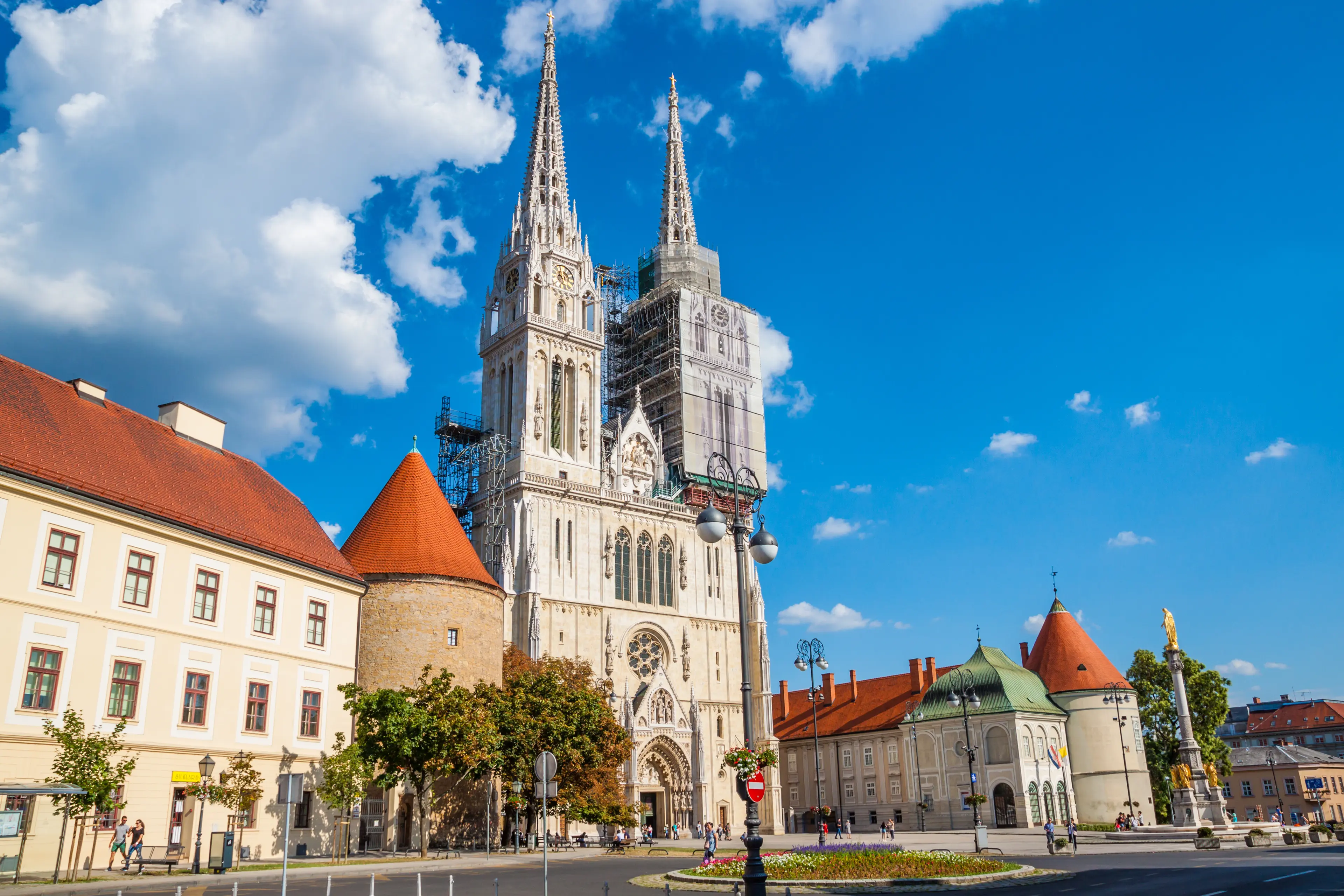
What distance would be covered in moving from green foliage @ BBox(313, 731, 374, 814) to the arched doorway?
125 ft

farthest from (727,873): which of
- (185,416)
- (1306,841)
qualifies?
(1306,841)

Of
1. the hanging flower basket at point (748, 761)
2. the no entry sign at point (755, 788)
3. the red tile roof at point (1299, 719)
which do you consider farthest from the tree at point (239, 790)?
the red tile roof at point (1299, 719)

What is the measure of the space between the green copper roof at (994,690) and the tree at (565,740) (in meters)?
24.3

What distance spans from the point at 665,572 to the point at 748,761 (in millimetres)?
44469

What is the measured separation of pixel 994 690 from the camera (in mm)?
56969

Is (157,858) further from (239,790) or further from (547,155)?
(547,155)

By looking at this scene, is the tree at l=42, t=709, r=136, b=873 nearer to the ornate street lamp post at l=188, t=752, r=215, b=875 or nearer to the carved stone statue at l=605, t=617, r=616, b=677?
the ornate street lamp post at l=188, t=752, r=215, b=875

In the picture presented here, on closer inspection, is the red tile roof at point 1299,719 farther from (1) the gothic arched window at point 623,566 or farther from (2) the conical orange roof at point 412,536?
(2) the conical orange roof at point 412,536

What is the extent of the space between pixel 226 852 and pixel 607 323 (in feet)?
180

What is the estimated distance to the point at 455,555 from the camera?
37375mm

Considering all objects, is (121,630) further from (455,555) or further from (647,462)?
(647,462)

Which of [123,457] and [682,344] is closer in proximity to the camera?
[123,457]

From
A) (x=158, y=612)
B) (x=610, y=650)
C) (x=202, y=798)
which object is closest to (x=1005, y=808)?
(x=610, y=650)

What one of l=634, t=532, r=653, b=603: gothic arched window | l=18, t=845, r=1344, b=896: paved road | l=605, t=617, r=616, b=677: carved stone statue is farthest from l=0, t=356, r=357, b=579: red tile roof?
l=634, t=532, r=653, b=603: gothic arched window
